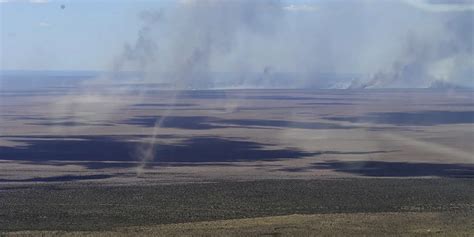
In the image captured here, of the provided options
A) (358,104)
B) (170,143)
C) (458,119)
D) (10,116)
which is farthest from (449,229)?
(358,104)

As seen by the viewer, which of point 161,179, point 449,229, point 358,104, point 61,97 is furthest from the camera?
point 61,97

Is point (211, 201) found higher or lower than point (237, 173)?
higher

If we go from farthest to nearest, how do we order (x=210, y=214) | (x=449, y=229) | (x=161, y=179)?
(x=161, y=179) → (x=210, y=214) → (x=449, y=229)

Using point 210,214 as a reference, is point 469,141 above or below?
below

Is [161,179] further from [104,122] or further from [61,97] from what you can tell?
[61,97]

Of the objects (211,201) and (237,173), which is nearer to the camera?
(211,201)

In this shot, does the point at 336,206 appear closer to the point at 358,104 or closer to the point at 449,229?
the point at 449,229

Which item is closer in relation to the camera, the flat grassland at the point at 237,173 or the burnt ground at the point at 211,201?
the flat grassland at the point at 237,173

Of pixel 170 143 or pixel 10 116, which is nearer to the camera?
pixel 170 143

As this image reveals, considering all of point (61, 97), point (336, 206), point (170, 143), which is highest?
point (336, 206)

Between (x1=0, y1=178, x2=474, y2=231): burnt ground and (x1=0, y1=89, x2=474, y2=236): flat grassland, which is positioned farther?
(x1=0, y1=178, x2=474, y2=231): burnt ground
